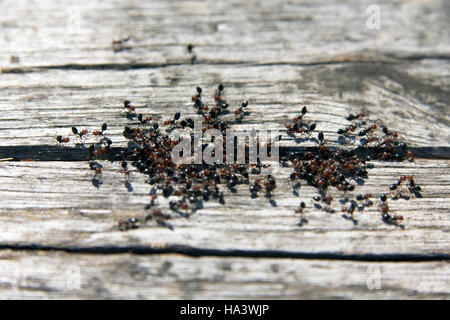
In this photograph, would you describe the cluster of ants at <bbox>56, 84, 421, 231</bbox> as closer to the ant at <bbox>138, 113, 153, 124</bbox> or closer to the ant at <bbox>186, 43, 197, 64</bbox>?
the ant at <bbox>138, 113, 153, 124</bbox>

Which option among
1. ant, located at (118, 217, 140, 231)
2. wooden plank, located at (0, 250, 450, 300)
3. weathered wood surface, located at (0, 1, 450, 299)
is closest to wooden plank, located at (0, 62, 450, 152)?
weathered wood surface, located at (0, 1, 450, 299)

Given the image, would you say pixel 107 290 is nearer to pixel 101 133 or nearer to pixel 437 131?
pixel 101 133

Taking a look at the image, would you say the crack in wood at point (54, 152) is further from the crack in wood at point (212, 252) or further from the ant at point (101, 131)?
the crack in wood at point (212, 252)

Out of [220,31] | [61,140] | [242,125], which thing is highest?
[220,31]

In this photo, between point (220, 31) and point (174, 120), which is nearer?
point (174, 120)

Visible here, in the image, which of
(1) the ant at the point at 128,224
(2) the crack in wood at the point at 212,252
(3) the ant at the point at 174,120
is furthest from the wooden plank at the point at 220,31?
(2) the crack in wood at the point at 212,252

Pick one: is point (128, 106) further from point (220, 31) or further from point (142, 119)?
point (220, 31)

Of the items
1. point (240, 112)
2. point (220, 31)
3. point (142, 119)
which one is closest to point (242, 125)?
point (240, 112)
